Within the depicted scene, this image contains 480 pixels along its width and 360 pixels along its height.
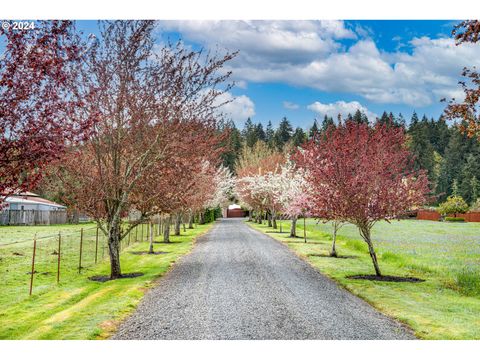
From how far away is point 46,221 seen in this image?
58.4 meters

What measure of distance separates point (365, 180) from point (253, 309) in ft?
24.6

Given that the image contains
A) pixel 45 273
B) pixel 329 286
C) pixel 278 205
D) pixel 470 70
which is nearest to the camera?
pixel 470 70

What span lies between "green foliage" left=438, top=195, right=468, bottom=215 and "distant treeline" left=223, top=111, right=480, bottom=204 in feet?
3.15

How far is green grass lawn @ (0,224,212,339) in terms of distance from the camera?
1017 cm

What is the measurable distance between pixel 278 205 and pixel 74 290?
3096 centimetres

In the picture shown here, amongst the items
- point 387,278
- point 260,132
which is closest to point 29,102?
point 387,278

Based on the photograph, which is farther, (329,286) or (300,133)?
(300,133)

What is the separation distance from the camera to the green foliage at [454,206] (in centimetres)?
7112

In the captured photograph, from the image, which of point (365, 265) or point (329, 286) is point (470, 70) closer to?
point (329, 286)

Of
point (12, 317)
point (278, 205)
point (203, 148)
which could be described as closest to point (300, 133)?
point (278, 205)

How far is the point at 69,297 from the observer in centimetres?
1424

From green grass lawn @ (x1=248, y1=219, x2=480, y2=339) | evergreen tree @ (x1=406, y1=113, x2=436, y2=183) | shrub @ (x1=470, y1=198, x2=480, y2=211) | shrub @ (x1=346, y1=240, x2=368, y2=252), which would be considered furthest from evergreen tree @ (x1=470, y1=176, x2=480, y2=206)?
green grass lawn @ (x1=248, y1=219, x2=480, y2=339)

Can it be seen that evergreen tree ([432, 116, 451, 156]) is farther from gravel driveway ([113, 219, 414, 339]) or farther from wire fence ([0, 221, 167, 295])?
wire fence ([0, 221, 167, 295])

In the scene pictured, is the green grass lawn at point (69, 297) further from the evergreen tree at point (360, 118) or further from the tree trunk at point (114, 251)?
the evergreen tree at point (360, 118)
